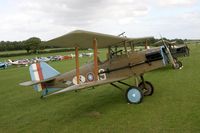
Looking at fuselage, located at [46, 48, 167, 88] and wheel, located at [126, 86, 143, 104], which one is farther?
fuselage, located at [46, 48, 167, 88]

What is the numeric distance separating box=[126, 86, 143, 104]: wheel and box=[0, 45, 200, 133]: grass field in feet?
0.64

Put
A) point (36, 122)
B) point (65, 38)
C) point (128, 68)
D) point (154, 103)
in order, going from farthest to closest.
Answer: point (128, 68) < point (154, 103) < point (36, 122) < point (65, 38)

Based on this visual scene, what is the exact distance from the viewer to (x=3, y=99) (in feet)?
37.3

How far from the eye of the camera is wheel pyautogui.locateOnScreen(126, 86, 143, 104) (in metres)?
8.10

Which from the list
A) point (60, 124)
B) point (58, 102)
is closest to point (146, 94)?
point (58, 102)

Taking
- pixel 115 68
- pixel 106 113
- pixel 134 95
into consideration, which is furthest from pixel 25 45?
pixel 106 113

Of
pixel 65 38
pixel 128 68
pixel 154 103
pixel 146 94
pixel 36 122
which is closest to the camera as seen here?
pixel 65 38

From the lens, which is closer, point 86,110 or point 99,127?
point 99,127

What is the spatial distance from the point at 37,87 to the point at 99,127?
401cm

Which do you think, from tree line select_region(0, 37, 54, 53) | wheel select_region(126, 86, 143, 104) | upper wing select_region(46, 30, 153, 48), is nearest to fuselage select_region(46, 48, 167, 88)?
wheel select_region(126, 86, 143, 104)

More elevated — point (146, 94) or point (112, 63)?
point (112, 63)

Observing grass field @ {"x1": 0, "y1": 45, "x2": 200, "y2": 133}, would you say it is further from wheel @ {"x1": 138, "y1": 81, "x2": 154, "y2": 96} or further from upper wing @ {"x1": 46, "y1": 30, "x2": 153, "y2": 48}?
upper wing @ {"x1": 46, "y1": 30, "x2": 153, "y2": 48}

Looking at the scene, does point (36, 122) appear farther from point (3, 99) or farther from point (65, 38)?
point (3, 99)

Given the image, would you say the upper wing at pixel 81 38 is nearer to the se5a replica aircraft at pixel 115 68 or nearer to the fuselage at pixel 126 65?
the se5a replica aircraft at pixel 115 68
